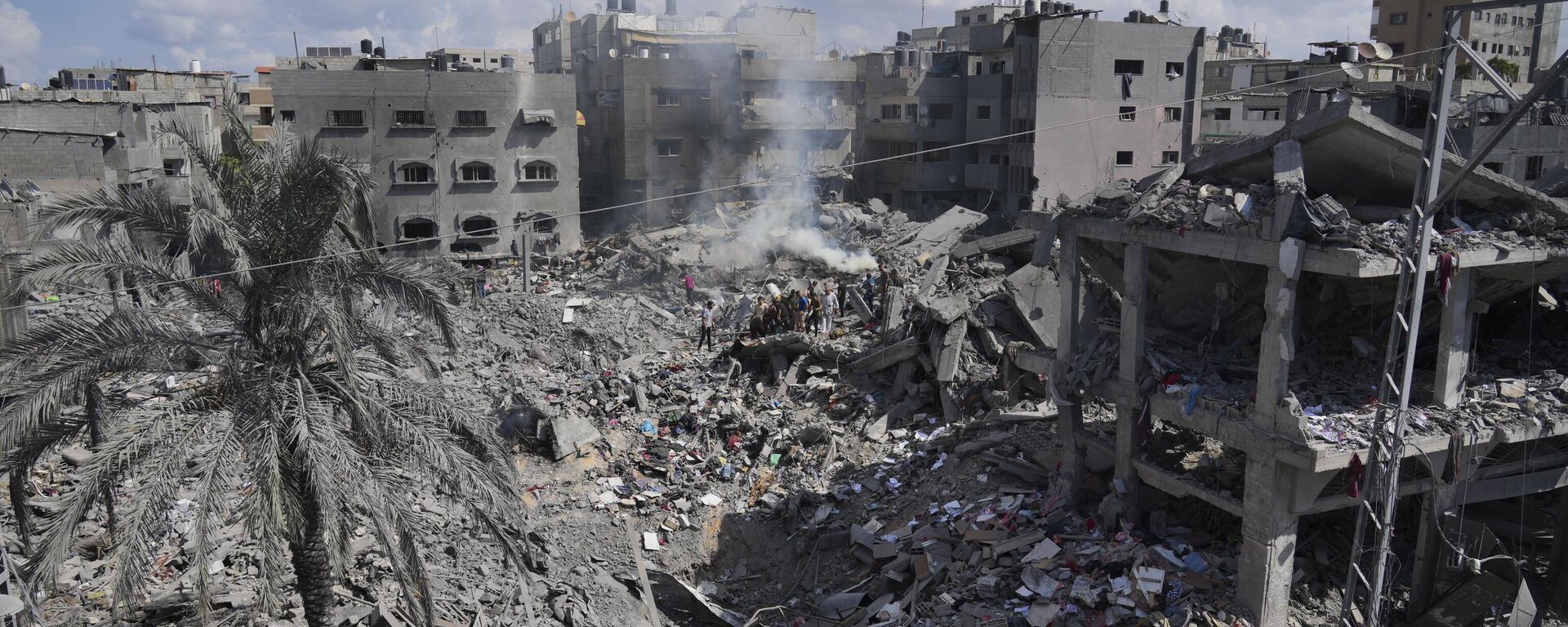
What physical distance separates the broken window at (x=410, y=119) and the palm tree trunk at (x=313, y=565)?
2654 cm

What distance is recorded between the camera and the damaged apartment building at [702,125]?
126 feet

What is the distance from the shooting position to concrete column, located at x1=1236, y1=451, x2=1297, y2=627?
10.5m

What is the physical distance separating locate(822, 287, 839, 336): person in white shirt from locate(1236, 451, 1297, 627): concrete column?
1156 cm

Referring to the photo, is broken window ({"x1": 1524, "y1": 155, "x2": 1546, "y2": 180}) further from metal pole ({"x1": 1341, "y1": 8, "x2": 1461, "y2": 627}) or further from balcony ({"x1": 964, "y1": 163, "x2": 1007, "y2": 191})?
metal pole ({"x1": 1341, "y1": 8, "x2": 1461, "y2": 627})

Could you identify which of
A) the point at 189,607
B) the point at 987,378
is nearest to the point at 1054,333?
the point at 987,378

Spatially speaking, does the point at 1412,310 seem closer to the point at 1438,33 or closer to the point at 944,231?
A: the point at 944,231

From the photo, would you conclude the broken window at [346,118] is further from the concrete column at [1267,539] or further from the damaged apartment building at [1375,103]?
the concrete column at [1267,539]

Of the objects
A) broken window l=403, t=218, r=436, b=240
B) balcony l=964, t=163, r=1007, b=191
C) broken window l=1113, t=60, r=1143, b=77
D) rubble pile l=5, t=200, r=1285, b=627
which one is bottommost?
rubble pile l=5, t=200, r=1285, b=627

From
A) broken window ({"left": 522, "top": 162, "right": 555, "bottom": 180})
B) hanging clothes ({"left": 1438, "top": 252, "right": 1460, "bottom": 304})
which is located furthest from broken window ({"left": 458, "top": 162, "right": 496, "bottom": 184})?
hanging clothes ({"left": 1438, "top": 252, "right": 1460, "bottom": 304})

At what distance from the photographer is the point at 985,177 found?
120 feet

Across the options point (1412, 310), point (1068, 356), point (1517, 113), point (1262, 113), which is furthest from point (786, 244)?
point (1517, 113)

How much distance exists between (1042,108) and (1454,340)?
23.8m

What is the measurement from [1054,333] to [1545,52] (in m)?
41.8

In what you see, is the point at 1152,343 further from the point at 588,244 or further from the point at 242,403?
the point at 588,244
